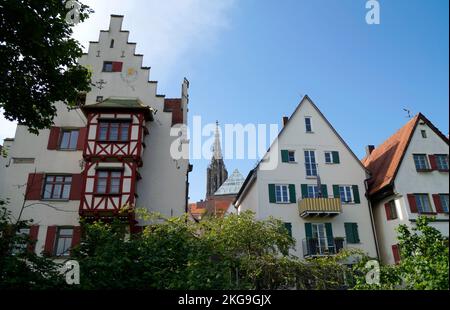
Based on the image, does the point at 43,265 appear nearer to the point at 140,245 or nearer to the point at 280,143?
the point at 140,245

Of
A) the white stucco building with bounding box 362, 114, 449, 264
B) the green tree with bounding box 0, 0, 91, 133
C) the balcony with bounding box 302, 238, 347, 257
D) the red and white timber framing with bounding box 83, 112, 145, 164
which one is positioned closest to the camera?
the green tree with bounding box 0, 0, 91, 133

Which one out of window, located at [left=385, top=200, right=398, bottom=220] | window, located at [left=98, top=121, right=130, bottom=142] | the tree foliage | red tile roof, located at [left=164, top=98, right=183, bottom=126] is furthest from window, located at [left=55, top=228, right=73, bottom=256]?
window, located at [left=385, top=200, right=398, bottom=220]

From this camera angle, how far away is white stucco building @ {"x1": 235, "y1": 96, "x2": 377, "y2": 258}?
2169 cm

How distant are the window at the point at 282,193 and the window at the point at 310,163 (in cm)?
192

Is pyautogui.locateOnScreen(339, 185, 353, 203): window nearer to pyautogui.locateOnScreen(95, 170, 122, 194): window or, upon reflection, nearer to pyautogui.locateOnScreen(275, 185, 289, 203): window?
pyautogui.locateOnScreen(275, 185, 289, 203): window

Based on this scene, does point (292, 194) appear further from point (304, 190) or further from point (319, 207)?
point (319, 207)

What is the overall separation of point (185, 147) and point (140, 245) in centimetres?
1053

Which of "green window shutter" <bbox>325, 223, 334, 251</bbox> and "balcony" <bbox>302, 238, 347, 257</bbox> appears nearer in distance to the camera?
"balcony" <bbox>302, 238, 347, 257</bbox>

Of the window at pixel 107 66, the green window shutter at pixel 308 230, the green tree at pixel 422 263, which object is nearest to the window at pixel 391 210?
the green window shutter at pixel 308 230

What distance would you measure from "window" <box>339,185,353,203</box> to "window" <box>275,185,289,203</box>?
3.70m

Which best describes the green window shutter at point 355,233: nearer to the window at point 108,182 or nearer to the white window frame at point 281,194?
the white window frame at point 281,194

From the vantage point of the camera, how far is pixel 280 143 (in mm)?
23750

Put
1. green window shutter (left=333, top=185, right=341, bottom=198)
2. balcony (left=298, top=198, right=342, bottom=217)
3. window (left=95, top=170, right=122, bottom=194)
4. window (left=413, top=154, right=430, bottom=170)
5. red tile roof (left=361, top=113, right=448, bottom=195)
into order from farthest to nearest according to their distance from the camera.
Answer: green window shutter (left=333, top=185, right=341, bottom=198), balcony (left=298, top=198, right=342, bottom=217), red tile roof (left=361, top=113, right=448, bottom=195), window (left=95, top=170, right=122, bottom=194), window (left=413, top=154, right=430, bottom=170)
